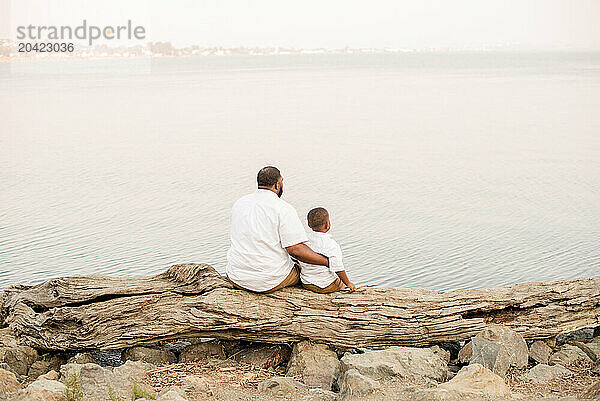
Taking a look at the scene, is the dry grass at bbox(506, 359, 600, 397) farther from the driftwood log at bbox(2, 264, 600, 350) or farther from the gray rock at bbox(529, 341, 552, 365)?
the driftwood log at bbox(2, 264, 600, 350)

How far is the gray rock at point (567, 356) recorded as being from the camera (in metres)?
5.95

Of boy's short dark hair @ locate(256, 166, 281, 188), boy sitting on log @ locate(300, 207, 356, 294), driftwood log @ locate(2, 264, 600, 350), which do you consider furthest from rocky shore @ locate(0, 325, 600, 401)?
boy's short dark hair @ locate(256, 166, 281, 188)

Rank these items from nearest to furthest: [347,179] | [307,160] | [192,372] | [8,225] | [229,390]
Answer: [229,390], [192,372], [8,225], [347,179], [307,160]

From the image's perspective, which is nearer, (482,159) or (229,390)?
(229,390)

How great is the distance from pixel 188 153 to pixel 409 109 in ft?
31.8

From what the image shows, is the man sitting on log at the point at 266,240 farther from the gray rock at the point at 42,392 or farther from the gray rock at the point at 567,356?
the gray rock at the point at 567,356

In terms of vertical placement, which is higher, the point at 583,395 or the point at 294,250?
the point at 294,250

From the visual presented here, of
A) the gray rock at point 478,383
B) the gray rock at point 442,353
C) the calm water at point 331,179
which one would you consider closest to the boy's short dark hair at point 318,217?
the gray rock at point 442,353

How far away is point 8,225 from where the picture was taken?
36.6ft

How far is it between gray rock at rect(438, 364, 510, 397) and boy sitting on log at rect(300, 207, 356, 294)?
110 cm

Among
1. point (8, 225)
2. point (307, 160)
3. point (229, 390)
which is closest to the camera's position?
point (229, 390)

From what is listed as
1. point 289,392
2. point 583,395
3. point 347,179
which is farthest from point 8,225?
point 583,395

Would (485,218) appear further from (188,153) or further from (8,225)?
(188,153)

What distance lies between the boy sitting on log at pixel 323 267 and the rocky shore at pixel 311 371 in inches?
17.0
